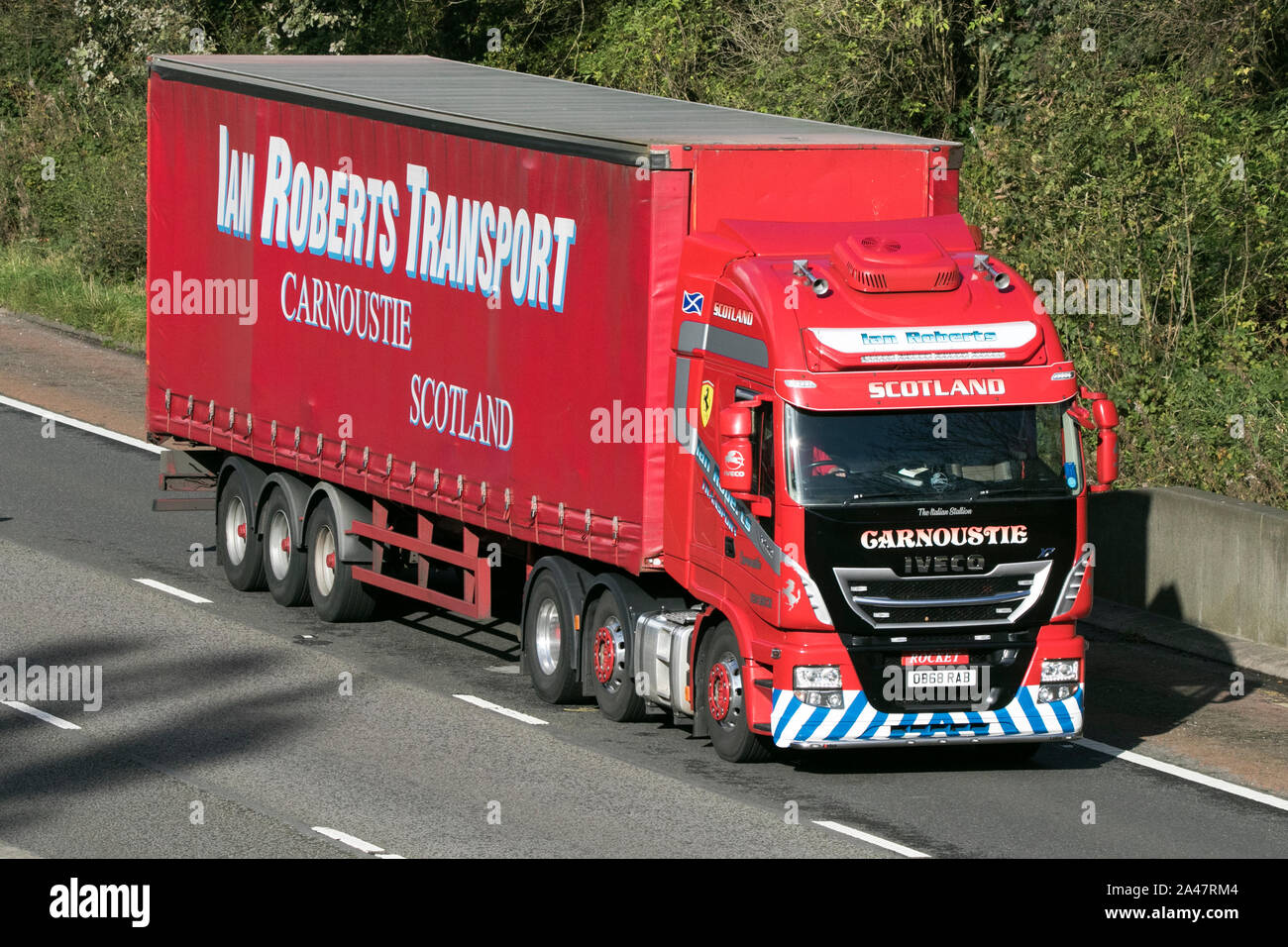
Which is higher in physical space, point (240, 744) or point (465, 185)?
point (465, 185)

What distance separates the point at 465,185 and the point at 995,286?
14.6 feet

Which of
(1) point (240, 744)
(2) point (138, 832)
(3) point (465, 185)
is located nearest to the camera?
(2) point (138, 832)

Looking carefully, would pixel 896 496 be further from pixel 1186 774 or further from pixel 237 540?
pixel 237 540

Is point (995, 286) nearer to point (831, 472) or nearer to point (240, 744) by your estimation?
point (831, 472)

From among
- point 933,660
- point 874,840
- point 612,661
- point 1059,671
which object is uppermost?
point 933,660

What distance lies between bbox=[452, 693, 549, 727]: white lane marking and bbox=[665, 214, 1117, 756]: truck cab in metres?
1.98

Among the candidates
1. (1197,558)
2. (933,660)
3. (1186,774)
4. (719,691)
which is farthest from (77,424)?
(1186,774)

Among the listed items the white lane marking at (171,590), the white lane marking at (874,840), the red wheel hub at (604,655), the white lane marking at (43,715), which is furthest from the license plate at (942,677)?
the white lane marking at (171,590)

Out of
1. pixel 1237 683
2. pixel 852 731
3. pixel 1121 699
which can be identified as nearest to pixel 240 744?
pixel 852 731

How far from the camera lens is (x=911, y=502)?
13.5 meters

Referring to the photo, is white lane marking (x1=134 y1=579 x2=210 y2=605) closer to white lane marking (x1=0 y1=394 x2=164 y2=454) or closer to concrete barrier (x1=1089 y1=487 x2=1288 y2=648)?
white lane marking (x1=0 y1=394 x2=164 y2=454)

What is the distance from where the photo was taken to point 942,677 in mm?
13789

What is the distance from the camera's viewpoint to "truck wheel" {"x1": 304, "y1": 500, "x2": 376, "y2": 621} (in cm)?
1859

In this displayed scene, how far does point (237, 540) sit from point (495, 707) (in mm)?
4939
